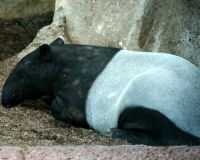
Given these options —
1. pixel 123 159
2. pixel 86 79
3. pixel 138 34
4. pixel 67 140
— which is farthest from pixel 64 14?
pixel 123 159

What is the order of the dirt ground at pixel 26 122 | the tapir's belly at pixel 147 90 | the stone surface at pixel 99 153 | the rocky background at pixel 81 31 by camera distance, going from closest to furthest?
the stone surface at pixel 99 153 < the dirt ground at pixel 26 122 < the tapir's belly at pixel 147 90 < the rocky background at pixel 81 31

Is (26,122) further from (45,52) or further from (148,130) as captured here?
(148,130)

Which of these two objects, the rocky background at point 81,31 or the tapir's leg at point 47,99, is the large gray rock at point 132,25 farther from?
the tapir's leg at point 47,99

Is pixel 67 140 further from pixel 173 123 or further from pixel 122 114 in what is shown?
pixel 173 123

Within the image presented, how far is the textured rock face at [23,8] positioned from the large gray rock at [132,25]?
40 centimetres

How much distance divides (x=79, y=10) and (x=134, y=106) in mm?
2650

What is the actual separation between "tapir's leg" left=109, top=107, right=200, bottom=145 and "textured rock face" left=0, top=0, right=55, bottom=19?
315 centimetres

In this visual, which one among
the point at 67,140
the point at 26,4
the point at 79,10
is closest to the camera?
the point at 67,140

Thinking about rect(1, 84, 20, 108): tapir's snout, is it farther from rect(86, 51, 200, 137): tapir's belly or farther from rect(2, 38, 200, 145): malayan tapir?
rect(86, 51, 200, 137): tapir's belly

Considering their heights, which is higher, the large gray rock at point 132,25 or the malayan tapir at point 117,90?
the large gray rock at point 132,25

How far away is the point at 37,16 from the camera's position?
245 inches

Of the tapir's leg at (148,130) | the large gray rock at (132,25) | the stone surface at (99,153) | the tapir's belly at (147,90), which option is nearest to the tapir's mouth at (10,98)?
the tapir's belly at (147,90)

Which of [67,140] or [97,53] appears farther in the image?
[97,53]

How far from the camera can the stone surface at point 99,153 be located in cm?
203
